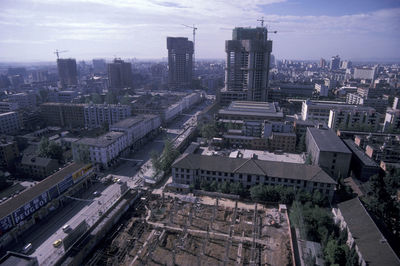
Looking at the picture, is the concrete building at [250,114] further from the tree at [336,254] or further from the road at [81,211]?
the tree at [336,254]

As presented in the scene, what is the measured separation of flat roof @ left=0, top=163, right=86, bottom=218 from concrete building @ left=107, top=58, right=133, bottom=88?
79333 mm

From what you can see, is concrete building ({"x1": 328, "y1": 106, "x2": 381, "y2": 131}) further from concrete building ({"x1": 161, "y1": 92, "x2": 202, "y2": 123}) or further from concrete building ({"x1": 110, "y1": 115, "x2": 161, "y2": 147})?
concrete building ({"x1": 110, "y1": 115, "x2": 161, "y2": 147})

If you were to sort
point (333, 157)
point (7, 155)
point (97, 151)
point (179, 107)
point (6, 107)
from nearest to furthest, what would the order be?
point (333, 157)
point (7, 155)
point (97, 151)
point (6, 107)
point (179, 107)

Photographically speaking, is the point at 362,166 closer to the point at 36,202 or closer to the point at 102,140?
the point at 102,140

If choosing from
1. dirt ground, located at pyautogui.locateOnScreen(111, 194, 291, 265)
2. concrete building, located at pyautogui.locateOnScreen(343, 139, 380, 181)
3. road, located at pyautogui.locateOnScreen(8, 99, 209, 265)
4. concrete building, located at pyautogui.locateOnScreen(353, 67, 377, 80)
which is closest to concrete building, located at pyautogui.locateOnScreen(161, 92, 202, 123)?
road, located at pyautogui.locateOnScreen(8, 99, 209, 265)


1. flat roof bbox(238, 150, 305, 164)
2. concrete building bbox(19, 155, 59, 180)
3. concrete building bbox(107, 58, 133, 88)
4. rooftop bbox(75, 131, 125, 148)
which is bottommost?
flat roof bbox(238, 150, 305, 164)

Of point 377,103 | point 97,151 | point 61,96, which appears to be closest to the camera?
point 97,151

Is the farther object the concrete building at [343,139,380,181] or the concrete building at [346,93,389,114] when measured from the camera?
the concrete building at [346,93,389,114]

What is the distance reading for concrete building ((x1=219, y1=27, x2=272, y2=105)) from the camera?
7144cm

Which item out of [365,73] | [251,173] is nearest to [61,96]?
[251,173]

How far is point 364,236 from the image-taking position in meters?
20.0

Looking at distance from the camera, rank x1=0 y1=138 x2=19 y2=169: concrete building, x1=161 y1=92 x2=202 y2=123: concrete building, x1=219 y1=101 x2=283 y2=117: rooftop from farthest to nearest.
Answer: x1=161 y1=92 x2=202 y2=123: concrete building
x1=219 y1=101 x2=283 y2=117: rooftop
x1=0 y1=138 x2=19 y2=169: concrete building

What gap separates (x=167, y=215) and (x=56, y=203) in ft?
42.8

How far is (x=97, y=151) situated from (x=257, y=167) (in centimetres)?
2355
